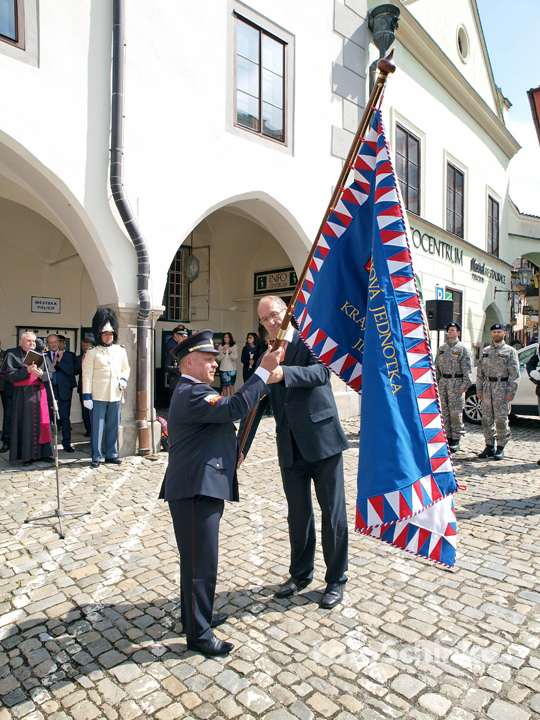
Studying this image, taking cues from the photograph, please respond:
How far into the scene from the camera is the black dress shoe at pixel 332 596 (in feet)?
10.5

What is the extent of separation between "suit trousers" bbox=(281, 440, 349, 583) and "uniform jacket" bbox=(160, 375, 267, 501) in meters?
0.68

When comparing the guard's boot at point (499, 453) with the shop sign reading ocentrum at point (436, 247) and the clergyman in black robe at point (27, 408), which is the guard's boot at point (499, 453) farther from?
the shop sign reading ocentrum at point (436, 247)

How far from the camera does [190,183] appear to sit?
8.05 meters

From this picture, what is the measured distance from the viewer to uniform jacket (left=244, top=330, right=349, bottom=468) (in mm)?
3208

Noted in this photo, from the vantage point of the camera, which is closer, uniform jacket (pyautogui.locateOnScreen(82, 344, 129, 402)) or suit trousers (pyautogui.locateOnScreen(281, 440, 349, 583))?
suit trousers (pyautogui.locateOnScreen(281, 440, 349, 583))

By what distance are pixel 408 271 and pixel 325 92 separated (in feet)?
29.6

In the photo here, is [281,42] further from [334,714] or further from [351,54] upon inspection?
[334,714]

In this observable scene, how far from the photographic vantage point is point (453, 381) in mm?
7832

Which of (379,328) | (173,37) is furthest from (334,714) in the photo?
(173,37)

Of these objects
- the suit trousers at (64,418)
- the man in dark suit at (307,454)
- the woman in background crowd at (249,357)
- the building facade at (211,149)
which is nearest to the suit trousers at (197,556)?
the man in dark suit at (307,454)

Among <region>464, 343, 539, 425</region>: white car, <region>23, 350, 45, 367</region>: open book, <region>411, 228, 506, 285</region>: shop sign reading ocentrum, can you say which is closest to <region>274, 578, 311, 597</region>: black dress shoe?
<region>23, 350, 45, 367</region>: open book

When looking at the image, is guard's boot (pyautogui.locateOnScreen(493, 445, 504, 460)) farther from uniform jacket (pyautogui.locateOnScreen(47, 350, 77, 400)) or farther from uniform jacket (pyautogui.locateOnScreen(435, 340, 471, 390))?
uniform jacket (pyautogui.locateOnScreen(47, 350, 77, 400))

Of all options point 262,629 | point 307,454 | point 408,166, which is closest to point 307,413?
point 307,454

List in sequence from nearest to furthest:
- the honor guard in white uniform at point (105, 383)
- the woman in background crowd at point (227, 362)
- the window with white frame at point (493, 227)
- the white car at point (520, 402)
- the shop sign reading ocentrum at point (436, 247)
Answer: the honor guard in white uniform at point (105, 383) < the white car at point (520, 402) < the woman in background crowd at point (227, 362) < the shop sign reading ocentrum at point (436, 247) < the window with white frame at point (493, 227)
